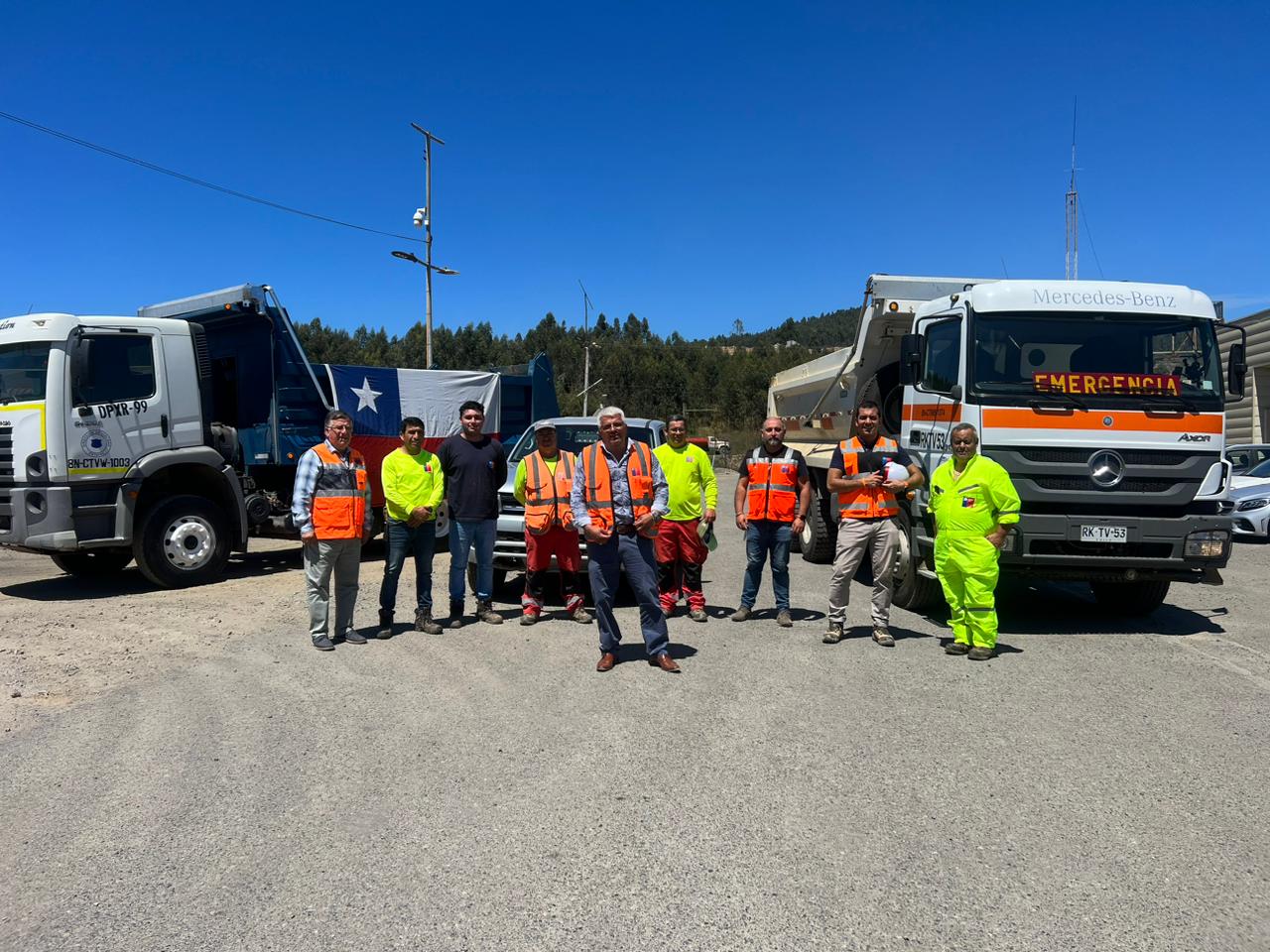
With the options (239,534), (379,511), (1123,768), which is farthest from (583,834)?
(379,511)

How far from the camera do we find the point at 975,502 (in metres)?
6.67

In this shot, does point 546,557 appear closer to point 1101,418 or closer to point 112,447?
point 1101,418

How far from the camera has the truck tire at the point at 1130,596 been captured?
7.96 metres

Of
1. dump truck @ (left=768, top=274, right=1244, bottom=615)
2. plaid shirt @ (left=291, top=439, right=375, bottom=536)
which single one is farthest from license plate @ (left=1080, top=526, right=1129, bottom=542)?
plaid shirt @ (left=291, top=439, right=375, bottom=536)

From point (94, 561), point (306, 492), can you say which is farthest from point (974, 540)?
point (94, 561)

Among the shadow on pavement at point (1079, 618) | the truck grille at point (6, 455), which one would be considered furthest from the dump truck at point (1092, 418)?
the truck grille at point (6, 455)

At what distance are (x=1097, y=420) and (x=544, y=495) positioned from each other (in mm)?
4502

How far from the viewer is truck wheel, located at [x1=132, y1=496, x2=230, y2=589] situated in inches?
364

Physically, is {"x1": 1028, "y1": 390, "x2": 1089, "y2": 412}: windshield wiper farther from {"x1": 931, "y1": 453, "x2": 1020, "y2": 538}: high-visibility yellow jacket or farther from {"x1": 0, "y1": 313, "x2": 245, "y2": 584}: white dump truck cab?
{"x1": 0, "y1": 313, "x2": 245, "y2": 584}: white dump truck cab

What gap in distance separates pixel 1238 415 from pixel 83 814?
27.0 metres

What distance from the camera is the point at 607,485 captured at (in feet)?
20.0

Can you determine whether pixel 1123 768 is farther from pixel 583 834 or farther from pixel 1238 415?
pixel 1238 415

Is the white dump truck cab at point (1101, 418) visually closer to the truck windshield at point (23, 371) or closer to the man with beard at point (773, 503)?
the man with beard at point (773, 503)

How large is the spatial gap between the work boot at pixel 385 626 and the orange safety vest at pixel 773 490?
3090mm
